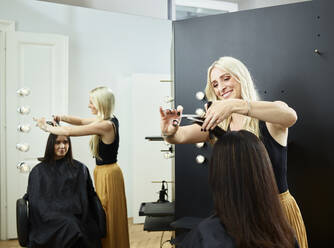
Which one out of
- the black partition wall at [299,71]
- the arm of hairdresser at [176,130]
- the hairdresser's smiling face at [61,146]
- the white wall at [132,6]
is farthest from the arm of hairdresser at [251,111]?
the white wall at [132,6]

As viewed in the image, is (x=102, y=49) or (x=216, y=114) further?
(x=102, y=49)

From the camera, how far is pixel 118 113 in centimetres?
243

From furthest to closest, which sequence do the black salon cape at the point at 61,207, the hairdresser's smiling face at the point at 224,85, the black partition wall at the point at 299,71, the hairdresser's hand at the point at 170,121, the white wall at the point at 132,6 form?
the white wall at the point at 132,6 < the black salon cape at the point at 61,207 < the black partition wall at the point at 299,71 < the hairdresser's smiling face at the point at 224,85 < the hairdresser's hand at the point at 170,121

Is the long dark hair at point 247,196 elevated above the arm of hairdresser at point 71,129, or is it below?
below

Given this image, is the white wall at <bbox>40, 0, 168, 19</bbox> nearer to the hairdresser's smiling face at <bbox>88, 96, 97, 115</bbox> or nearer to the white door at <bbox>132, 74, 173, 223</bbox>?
the white door at <bbox>132, 74, 173, 223</bbox>

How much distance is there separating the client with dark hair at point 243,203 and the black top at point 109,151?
1.42 metres

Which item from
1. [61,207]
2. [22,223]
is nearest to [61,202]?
[61,207]

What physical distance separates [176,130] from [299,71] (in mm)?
1010

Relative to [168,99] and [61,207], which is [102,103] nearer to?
[168,99]

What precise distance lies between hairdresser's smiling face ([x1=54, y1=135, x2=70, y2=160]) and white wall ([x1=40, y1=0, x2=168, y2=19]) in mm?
1134

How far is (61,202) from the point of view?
92.9 inches

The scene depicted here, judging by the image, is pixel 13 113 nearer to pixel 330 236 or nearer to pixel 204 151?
pixel 204 151

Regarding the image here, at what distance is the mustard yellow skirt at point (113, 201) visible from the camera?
2.38 m

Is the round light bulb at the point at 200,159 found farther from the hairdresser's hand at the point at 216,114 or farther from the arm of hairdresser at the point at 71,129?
the hairdresser's hand at the point at 216,114
